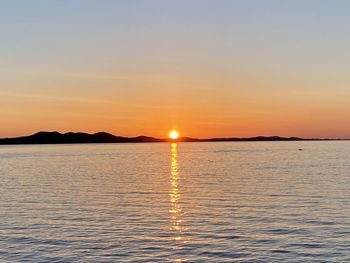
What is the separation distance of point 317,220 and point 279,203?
1269 centimetres

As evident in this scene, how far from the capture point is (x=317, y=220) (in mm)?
46500

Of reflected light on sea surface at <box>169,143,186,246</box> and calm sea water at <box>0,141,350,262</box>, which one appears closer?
calm sea water at <box>0,141,350,262</box>

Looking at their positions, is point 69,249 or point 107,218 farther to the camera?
point 107,218

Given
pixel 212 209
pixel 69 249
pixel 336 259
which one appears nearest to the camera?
pixel 336 259

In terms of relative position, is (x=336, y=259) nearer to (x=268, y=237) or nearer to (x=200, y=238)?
(x=268, y=237)

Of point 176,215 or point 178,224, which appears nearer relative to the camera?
point 178,224

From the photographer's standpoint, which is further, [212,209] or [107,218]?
[212,209]

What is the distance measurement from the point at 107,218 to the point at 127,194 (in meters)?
22.2

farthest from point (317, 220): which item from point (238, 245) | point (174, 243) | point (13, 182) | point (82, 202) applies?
point (13, 182)

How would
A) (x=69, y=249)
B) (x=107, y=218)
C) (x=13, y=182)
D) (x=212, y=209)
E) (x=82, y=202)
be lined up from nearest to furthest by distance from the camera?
(x=69, y=249) → (x=107, y=218) → (x=212, y=209) → (x=82, y=202) → (x=13, y=182)

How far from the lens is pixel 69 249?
3656 cm

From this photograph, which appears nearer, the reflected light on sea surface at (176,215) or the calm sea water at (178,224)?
the calm sea water at (178,224)

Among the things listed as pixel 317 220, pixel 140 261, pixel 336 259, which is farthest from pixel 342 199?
pixel 140 261

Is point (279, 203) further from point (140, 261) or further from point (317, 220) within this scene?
point (140, 261)
